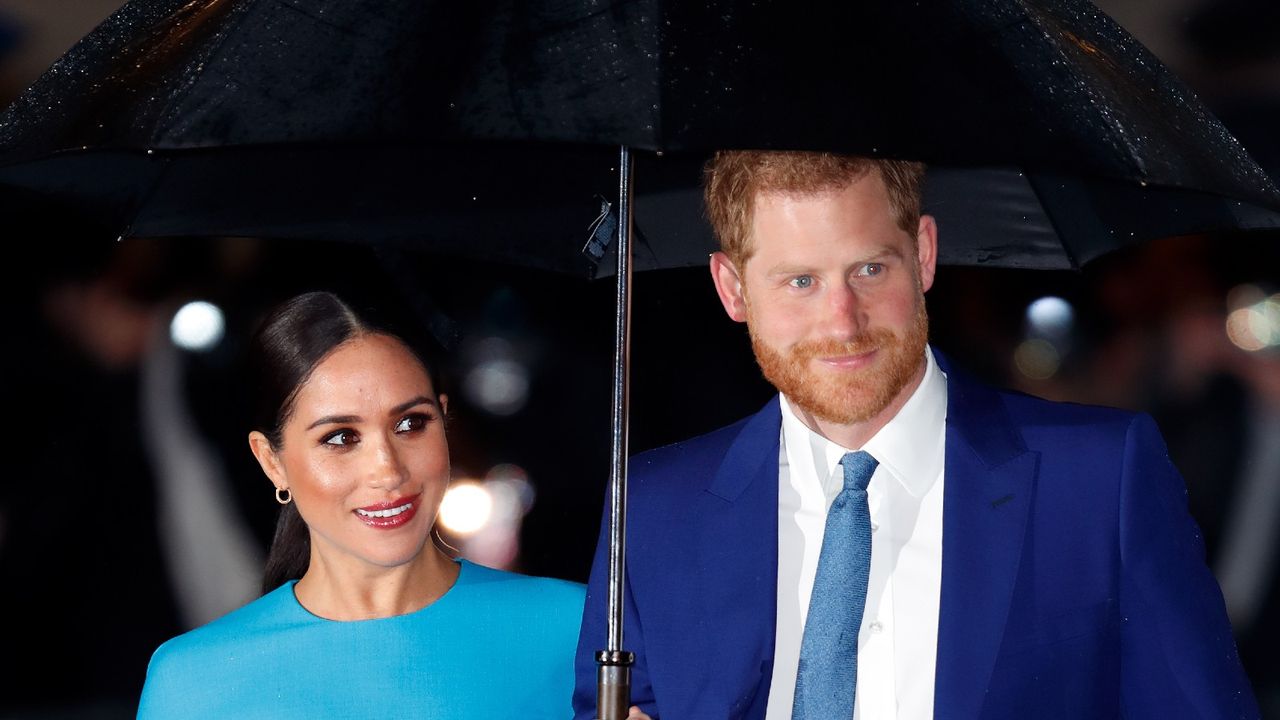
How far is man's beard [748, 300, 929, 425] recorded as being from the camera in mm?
2260

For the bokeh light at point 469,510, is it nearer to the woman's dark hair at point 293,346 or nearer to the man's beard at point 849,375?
the woman's dark hair at point 293,346

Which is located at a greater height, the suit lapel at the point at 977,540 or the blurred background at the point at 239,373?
the blurred background at the point at 239,373

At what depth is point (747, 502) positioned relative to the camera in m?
2.49

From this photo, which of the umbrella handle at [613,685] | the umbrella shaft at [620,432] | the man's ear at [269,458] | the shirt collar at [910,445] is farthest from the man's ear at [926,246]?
the man's ear at [269,458]

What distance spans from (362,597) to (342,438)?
1.12ft

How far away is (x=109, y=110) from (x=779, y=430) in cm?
122

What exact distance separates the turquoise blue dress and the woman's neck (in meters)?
0.02

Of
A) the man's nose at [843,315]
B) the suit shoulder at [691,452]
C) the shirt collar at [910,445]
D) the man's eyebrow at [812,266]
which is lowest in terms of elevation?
the shirt collar at [910,445]

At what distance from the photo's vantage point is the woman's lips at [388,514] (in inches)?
113

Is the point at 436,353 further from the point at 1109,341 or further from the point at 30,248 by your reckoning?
the point at 1109,341

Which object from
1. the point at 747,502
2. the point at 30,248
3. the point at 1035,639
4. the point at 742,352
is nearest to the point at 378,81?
the point at 747,502

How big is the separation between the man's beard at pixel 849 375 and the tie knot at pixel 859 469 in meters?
0.07

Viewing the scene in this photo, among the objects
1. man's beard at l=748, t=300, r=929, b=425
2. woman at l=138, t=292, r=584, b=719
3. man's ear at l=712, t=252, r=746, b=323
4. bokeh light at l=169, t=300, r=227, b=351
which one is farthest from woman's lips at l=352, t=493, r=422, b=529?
bokeh light at l=169, t=300, r=227, b=351

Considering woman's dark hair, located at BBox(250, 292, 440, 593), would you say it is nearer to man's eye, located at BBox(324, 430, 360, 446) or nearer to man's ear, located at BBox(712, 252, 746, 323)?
man's eye, located at BBox(324, 430, 360, 446)
